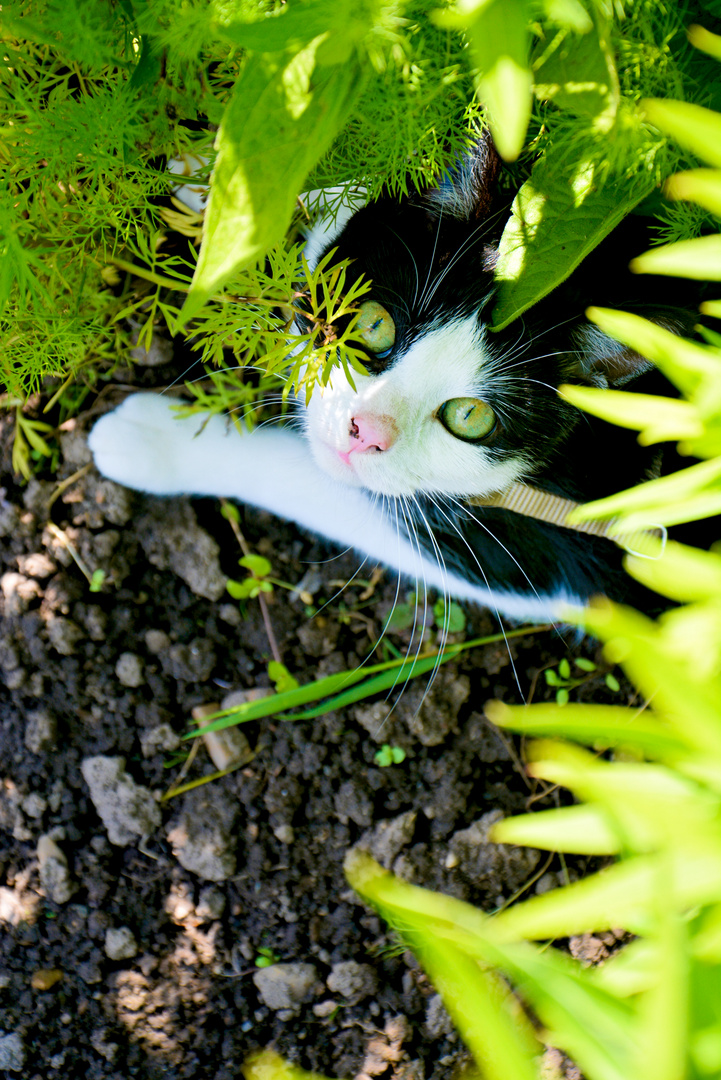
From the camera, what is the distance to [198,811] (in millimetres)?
1204

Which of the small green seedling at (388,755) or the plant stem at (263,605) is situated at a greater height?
the plant stem at (263,605)

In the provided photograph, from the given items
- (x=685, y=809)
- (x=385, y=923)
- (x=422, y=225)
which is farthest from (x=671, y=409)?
(x=385, y=923)

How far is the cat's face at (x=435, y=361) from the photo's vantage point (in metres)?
0.91

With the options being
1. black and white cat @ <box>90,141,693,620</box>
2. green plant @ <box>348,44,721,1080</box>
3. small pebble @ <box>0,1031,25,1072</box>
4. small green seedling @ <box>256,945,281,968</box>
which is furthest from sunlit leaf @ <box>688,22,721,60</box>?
small pebble @ <box>0,1031,25,1072</box>

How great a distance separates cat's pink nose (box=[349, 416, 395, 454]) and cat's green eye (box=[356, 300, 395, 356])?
102mm

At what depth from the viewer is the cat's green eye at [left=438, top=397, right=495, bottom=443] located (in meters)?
0.95

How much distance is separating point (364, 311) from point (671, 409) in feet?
1.65

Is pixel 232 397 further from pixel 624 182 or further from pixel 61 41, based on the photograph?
pixel 624 182

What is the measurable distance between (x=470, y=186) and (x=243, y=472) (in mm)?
599

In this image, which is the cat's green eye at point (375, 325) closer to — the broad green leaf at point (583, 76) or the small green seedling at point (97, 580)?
the broad green leaf at point (583, 76)

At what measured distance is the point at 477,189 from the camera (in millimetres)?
826

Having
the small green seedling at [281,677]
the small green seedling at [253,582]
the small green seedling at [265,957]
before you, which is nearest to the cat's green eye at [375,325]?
the small green seedling at [253,582]

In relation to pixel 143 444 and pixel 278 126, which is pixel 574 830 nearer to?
pixel 278 126

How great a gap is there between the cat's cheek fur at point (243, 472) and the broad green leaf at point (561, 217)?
1.77 ft
